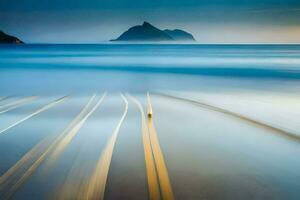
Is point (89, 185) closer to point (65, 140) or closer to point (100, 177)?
point (100, 177)

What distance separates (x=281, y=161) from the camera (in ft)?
11.9

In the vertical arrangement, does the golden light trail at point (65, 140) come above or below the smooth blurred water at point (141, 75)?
above

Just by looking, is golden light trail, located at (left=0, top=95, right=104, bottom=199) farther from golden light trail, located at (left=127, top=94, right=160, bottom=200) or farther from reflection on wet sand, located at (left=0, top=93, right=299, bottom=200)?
golden light trail, located at (left=127, top=94, right=160, bottom=200)

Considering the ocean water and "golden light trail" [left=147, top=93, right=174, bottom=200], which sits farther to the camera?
the ocean water

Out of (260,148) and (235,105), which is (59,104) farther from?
(260,148)

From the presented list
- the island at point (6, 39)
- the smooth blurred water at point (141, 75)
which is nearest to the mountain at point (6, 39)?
the island at point (6, 39)

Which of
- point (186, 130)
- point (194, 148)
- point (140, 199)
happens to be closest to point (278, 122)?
point (186, 130)

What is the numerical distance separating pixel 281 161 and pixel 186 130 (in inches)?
71.5

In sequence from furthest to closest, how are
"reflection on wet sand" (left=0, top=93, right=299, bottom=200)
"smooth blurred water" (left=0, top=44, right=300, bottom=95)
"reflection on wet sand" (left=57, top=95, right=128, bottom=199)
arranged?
"smooth blurred water" (left=0, top=44, right=300, bottom=95) → "reflection on wet sand" (left=0, top=93, right=299, bottom=200) → "reflection on wet sand" (left=57, top=95, right=128, bottom=199)

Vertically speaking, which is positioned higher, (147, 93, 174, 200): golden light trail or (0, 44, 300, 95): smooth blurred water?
(147, 93, 174, 200): golden light trail

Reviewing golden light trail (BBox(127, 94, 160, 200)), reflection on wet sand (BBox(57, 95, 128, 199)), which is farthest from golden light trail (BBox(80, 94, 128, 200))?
golden light trail (BBox(127, 94, 160, 200))

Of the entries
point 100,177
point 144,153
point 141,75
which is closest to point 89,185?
point 100,177

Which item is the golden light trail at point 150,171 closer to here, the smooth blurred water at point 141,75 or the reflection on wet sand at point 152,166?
the reflection on wet sand at point 152,166

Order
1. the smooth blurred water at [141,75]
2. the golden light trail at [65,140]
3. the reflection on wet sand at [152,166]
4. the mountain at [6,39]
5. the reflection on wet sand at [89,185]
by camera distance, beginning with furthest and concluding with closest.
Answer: the mountain at [6,39], the smooth blurred water at [141,75], the golden light trail at [65,140], the reflection on wet sand at [152,166], the reflection on wet sand at [89,185]
